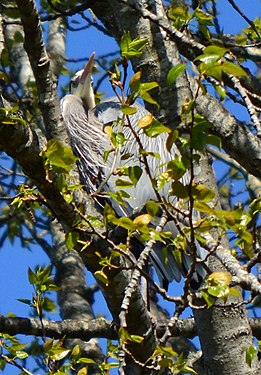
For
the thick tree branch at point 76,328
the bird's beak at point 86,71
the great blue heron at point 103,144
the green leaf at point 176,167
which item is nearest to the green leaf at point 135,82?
the green leaf at point 176,167

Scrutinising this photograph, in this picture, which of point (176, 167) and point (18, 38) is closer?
point (176, 167)

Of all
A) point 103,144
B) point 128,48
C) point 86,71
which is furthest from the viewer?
point 86,71

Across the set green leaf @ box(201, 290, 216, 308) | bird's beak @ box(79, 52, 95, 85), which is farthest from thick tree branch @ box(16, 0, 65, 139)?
bird's beak @ box(79, 52, 95, 85)

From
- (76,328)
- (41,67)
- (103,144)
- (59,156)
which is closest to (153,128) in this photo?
(59,156)

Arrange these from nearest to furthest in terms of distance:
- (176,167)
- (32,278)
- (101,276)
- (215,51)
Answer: (215,51) < (176,167) < (101,276) < (32,278)

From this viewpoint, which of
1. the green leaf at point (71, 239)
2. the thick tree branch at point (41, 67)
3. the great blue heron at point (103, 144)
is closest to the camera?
the green leaf at point (71, 239)

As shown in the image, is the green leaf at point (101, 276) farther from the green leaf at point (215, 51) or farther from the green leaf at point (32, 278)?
the green leaf at point (215, 51)

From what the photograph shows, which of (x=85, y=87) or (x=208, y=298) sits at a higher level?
(x=85, y=87)

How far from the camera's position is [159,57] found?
3545 mm

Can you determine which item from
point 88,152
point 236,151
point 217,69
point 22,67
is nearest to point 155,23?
point 236,151

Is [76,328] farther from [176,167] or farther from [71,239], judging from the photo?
[176,167]

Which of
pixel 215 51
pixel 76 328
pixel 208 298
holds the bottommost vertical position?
pixel 208 298

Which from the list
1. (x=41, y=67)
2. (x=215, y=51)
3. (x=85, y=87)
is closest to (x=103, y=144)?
(x=85, y=87)

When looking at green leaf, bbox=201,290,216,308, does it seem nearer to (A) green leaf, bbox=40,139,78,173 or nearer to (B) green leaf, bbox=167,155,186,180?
(B) green leaf, bbox=167,155,186,180
